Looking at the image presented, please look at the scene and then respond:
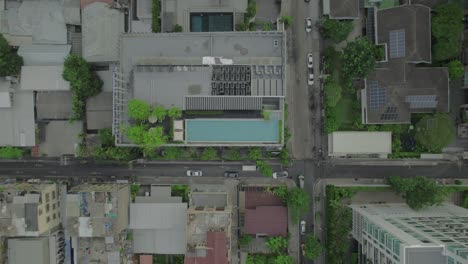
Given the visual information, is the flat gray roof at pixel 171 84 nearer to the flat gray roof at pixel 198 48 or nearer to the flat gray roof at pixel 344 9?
the flat gray roof at pixel 198 48

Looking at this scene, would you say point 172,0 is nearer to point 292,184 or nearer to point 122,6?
point 122,6

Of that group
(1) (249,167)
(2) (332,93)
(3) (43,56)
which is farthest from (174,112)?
(2) (332,93)

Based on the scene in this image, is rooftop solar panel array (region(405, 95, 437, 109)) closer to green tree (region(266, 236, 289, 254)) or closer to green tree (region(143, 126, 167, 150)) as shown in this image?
green tree (region(266, 236, 289, 254))

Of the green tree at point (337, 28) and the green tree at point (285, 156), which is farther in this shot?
the green tree at point (285, 156)

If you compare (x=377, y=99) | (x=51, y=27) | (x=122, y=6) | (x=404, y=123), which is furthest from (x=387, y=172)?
(x=51, y=27)

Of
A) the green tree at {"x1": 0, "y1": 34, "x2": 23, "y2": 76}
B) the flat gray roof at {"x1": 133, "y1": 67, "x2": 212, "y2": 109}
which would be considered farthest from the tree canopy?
the green tree at {"x1": 0, "y1": 34, "x2": 23, "y2": 76}

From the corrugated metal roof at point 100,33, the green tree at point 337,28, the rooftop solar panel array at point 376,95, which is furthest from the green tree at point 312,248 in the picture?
the corrugated metal roof at point 100,33
